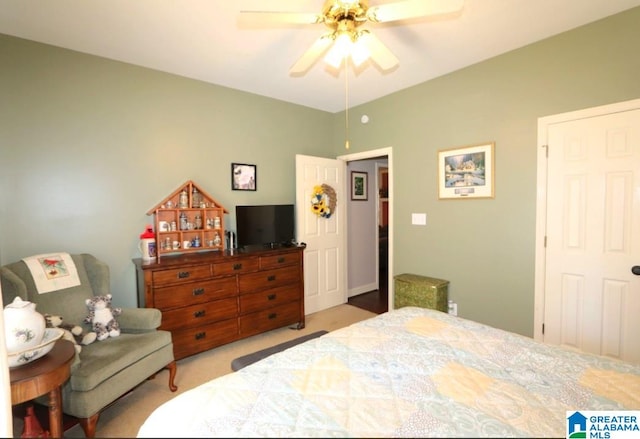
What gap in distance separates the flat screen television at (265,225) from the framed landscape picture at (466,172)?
1.72 meters

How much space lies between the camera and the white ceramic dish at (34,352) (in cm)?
130

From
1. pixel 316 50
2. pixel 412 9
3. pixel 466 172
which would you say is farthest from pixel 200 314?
pixel 466 172

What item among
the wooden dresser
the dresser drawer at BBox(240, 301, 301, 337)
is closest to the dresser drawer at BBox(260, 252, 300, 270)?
the wooden dresser

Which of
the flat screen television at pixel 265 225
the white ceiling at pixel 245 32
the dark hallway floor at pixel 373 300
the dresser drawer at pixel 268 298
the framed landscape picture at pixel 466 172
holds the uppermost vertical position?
the white ceiling at pixel 245 32

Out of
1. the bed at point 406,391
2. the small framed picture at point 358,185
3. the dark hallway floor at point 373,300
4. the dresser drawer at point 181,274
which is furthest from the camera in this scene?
the small framed picture at point 358,185

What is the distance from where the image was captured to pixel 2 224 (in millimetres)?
2217

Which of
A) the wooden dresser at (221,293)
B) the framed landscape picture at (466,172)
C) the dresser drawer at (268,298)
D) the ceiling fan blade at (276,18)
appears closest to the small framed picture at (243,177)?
the wooden dresser at (221,293)

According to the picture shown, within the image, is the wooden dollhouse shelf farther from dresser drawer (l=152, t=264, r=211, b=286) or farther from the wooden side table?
the wooden side table

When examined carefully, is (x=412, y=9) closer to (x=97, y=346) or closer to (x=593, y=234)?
(x=593, y=234)

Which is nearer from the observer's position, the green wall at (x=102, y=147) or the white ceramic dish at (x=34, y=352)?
the white ceramic dish at (x=34, y=352)

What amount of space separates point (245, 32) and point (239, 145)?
1.35 m

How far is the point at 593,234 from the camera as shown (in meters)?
2.27

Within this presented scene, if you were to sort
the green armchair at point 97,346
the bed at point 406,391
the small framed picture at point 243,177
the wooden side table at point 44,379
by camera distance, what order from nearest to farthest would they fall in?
the bed at point 406,391 → the wooden side table at point 44,379 → the green armchair at point 97,346 → the small framed picture at point 243,177

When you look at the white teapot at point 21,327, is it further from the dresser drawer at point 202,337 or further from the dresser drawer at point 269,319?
the dresser drawer at point 269,319
